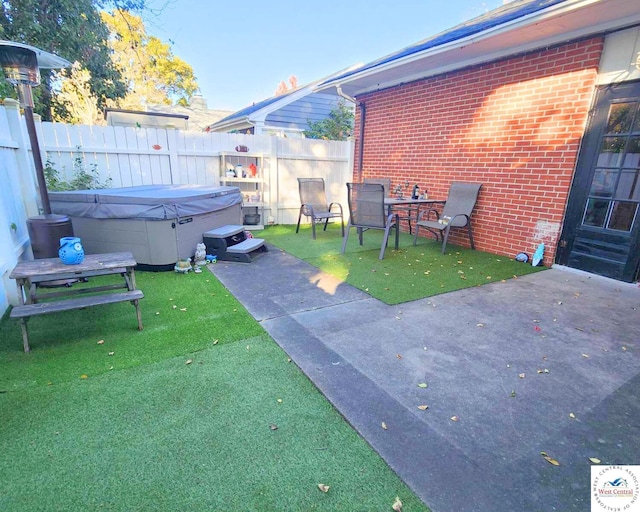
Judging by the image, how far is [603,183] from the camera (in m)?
3.89

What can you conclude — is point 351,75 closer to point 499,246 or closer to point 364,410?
point 499,246

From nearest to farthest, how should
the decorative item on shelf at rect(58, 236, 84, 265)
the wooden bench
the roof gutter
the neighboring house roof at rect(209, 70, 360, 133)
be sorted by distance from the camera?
the wooden bench < the decorative item on shelf at rect(58, 236, 84, 265) < the roof gutter < the neighboring house roof at rect(209, 70, 360, 133)

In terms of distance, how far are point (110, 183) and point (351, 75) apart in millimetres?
4692

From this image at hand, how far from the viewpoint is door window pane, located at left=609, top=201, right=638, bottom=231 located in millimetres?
3705

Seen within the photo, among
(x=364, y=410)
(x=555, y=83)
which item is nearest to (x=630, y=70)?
(x=555, y=83)

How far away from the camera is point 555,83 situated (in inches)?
164

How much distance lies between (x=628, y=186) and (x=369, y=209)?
294 centimetres

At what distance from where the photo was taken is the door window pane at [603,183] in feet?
12.5

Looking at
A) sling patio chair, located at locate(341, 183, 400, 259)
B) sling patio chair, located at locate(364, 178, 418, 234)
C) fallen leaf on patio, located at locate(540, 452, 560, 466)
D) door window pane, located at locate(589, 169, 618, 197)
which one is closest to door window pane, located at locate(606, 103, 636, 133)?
door window pane, located at locate(589, 169, 618, 197)

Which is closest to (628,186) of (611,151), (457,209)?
(611,151)

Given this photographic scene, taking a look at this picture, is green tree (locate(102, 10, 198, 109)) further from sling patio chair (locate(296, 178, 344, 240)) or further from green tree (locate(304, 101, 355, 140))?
sling patio chair (locate(296, 178, 344, 240))

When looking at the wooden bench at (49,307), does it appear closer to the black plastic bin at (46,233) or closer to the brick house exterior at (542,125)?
the black plastic bin at (46,233)

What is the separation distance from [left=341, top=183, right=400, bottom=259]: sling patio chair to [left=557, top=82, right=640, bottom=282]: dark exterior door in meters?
2.27

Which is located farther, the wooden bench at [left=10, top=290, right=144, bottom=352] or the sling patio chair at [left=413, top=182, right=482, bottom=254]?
the sling patio chair at [left=413, top=182, right=482, bottom=254]
